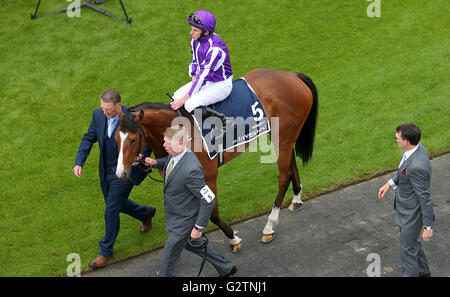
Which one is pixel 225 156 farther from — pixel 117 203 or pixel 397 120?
pixel 397 120

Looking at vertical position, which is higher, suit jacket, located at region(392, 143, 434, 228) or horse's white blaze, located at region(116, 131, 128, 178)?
horse's white blaze, located at region(116, 131, 128, 178)

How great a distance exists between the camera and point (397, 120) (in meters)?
8.81

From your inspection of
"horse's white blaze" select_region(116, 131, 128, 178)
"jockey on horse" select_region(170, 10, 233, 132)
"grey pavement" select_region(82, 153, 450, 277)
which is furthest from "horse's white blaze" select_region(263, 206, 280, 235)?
"horse's white blaze" select_region(116, 131, 128, 178)

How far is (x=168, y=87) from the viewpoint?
9648mm

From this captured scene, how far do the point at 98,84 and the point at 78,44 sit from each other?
4.25ft

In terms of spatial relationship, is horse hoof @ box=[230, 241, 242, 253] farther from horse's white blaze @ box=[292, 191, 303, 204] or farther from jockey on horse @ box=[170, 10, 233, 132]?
jockey on horse @ box=[170, 10, 233, 132]

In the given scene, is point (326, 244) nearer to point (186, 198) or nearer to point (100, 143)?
point (186, 198)

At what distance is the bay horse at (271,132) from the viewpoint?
5719 mm

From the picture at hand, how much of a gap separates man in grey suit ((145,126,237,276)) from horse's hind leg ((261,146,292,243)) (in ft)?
4.18

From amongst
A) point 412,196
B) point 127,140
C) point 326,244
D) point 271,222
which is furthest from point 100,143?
point 412,196

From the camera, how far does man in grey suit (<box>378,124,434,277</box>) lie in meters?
5.32

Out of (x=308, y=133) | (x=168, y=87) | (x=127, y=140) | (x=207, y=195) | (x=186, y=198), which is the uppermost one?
(x=127, y=140)

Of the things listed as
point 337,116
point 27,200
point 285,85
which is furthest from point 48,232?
point 337,116

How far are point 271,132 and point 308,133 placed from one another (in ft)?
2.34
